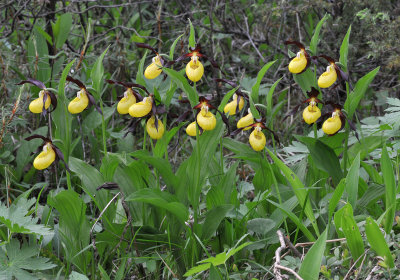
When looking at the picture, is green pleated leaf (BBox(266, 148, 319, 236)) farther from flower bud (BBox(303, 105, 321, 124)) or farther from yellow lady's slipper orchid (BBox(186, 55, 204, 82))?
yellow lady's slipper orchid (BBox(186, 55, 204, 82))

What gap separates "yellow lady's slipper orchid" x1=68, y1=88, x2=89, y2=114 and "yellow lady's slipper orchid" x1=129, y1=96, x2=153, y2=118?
195mm

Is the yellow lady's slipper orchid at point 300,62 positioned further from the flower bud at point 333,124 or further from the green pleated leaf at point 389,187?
the green pleated leaf at point 389,187

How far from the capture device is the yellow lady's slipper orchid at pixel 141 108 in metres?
1.77

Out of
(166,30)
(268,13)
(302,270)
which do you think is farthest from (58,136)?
(166,30)

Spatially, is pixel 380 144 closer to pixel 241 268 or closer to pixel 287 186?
pixel 287 186

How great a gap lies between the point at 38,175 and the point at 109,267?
906 millimetres

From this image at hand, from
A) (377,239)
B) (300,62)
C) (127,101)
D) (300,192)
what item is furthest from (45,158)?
(377,239)

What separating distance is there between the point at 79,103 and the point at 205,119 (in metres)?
0.49

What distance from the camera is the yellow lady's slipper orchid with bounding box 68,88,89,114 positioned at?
182 centimetres

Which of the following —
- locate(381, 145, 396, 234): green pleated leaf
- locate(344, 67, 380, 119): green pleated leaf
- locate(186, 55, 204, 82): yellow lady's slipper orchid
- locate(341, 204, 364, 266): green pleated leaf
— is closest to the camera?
locate(341, 204, 364, 266): green pleated leaf

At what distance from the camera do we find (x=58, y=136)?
1.85 metres

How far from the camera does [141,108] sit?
5.80 feet

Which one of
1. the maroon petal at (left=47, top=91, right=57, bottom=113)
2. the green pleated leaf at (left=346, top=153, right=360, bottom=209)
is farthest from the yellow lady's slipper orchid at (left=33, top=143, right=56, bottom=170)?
the green pleated leaf at (left=346, top=153, right=360, bottom=209)

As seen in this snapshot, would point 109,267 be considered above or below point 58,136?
below
